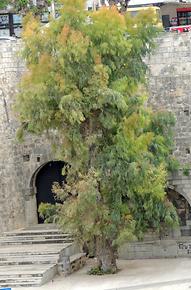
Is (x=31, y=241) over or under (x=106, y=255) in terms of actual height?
over

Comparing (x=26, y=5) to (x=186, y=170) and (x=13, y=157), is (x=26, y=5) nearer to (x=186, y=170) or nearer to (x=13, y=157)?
(x=13, y=157)

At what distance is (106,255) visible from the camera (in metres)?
22.7

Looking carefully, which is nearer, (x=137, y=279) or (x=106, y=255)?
(x=137, y=279)

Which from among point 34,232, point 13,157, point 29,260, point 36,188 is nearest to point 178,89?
point 13,157

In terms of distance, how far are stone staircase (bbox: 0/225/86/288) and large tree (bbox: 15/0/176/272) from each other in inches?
46.0

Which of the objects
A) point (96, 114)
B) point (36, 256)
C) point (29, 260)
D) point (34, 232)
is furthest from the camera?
point (34, 232)

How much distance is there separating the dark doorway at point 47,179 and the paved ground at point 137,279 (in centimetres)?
385

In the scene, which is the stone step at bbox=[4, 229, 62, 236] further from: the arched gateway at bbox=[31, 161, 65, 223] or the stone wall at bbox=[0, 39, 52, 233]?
the arched gateway at bbox=[31, 161, 65, 223]

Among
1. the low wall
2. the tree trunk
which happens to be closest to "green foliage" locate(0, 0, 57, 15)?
the low wall

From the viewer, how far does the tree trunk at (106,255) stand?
892 inches

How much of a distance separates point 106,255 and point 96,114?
391 cm

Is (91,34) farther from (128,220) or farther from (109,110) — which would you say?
(128,220)

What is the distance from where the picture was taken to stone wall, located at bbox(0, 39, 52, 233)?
2594 cm

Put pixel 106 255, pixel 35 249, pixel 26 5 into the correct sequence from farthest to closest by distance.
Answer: pixel 26 5 < pixel 35 249 < pixel 106 255
